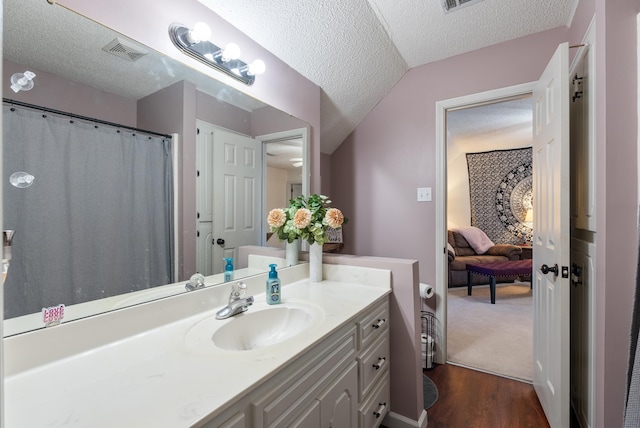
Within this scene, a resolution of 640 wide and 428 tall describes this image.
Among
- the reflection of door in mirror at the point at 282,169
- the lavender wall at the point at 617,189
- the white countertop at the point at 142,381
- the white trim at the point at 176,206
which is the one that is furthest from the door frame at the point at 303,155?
the lavender wall at the point at 617,189

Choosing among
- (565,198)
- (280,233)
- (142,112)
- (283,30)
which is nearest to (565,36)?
(565,198)

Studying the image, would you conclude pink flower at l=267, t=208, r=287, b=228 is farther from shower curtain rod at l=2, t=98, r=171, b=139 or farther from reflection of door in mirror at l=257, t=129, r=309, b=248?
shower curtain rod at l=2, t=98, r=171, b=139

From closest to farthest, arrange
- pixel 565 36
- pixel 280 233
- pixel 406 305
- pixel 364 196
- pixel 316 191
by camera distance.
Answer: pixel 406 305 → pixel 280 233 → pixel 565 36 → pixel 316 191 → pixel 364 196

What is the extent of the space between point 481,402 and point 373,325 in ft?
3.52

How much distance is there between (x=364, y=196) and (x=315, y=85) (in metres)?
1.04

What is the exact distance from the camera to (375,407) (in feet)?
4.56

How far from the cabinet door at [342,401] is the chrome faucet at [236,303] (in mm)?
439

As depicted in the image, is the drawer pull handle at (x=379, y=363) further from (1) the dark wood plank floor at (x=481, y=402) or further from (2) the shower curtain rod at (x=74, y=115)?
(2) the shower curtain rod at (x=74, y=115)

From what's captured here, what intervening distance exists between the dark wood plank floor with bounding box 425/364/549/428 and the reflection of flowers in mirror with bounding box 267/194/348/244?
1226 mm

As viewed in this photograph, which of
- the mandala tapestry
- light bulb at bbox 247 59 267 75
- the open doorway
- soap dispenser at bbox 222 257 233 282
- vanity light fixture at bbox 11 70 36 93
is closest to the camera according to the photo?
vanity light fixture at bbox 11 70 36 93

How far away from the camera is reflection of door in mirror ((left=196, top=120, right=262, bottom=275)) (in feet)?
4.38

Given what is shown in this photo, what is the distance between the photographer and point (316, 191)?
6.70 ft

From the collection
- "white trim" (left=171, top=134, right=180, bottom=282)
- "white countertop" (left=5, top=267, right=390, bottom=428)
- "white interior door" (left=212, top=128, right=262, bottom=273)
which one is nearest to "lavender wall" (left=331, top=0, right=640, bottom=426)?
"white countertop" (left=5, top=267, right=390, bottom=428)

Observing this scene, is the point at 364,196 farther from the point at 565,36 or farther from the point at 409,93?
the point at 565,36
